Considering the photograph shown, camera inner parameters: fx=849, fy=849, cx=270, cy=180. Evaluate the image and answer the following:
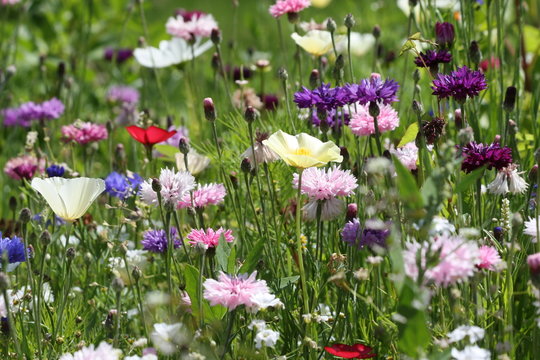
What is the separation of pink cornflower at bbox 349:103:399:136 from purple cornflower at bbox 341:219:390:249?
183 mm

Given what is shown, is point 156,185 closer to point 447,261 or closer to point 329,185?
point 329,185

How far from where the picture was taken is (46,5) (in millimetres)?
3137

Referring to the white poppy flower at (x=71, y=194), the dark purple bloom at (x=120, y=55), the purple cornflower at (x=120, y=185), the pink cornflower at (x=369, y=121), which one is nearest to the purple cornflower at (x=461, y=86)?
the pink cornflower at (x=369, y=121)

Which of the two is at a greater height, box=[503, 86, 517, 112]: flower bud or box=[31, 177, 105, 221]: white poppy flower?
box=[31, 177, 105, 221]: white poppy flower

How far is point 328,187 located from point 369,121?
18cm

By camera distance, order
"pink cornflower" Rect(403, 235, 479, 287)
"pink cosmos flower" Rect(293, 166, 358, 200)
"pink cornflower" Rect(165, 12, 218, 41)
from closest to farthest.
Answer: "pink cornflower" Rect(403, 235, 479, 287), "pink cosmos flower" Rect(293, 166, 358, 200), "pink cornflower" Rect(165, 12, 218, 41)

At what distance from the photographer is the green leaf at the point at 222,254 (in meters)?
1.22

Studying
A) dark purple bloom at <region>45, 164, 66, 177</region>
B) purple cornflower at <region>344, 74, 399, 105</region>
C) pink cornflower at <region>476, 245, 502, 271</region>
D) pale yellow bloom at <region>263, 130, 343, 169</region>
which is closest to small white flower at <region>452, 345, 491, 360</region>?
pink cornflower at <region>476, 245, 502, 271</region>

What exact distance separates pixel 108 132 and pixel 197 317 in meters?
0.90

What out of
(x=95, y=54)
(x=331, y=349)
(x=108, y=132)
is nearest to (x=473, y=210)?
(x=331, y=349)

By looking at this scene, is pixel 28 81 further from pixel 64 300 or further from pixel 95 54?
pixel 64 300

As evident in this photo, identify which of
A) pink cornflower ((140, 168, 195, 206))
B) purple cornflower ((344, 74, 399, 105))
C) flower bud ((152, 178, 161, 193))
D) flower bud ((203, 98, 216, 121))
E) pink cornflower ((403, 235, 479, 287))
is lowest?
pink cornflower ((140, 168, 195, 206))

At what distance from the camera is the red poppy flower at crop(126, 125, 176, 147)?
1.44 m

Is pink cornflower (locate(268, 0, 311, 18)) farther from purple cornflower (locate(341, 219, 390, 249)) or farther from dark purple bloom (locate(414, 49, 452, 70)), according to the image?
purple cornflower (locate(341, 219, 390, 249))
